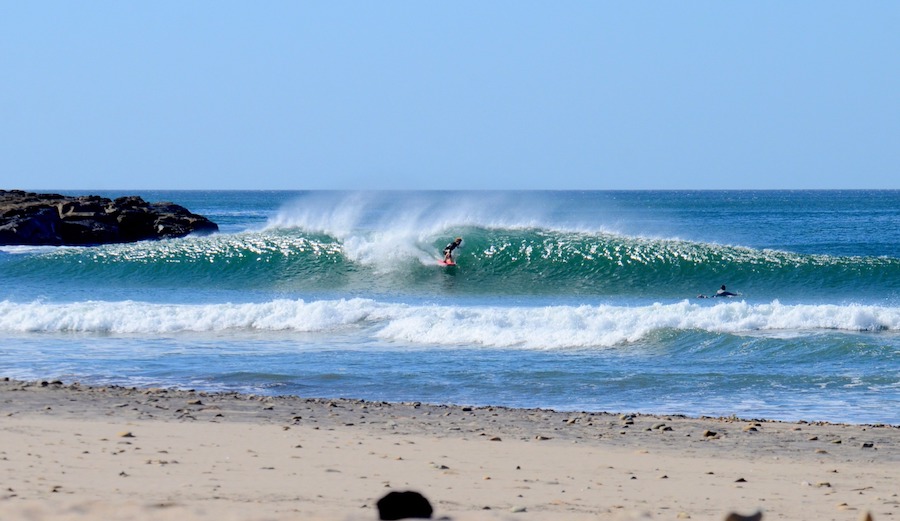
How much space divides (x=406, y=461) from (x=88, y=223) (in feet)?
115

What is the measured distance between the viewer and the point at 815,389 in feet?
33.2

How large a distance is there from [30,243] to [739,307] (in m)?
28.6

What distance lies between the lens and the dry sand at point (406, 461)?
4883mm

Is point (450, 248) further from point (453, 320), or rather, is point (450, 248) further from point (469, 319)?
point (453, 320)

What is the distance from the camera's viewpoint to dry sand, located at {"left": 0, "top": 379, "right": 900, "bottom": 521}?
4.88 m

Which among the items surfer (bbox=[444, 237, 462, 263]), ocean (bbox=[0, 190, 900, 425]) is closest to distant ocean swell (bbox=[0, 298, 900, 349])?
ocean (bbox=[0, 190, 900, 425])

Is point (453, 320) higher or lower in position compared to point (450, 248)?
lower

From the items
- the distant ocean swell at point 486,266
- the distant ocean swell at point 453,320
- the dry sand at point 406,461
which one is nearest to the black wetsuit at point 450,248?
the distant ocean swell at point 486,266

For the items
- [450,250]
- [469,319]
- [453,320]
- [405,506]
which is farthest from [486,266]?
[405,506]

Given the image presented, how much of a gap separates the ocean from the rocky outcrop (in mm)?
9924

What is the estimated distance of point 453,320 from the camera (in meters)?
14.8

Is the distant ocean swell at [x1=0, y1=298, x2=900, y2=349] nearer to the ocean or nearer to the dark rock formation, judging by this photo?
the ocean

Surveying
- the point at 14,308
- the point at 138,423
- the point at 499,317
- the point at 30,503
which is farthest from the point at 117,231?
the point at 30,503

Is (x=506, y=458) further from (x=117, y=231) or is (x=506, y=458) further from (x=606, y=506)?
(x=117, y=231)
